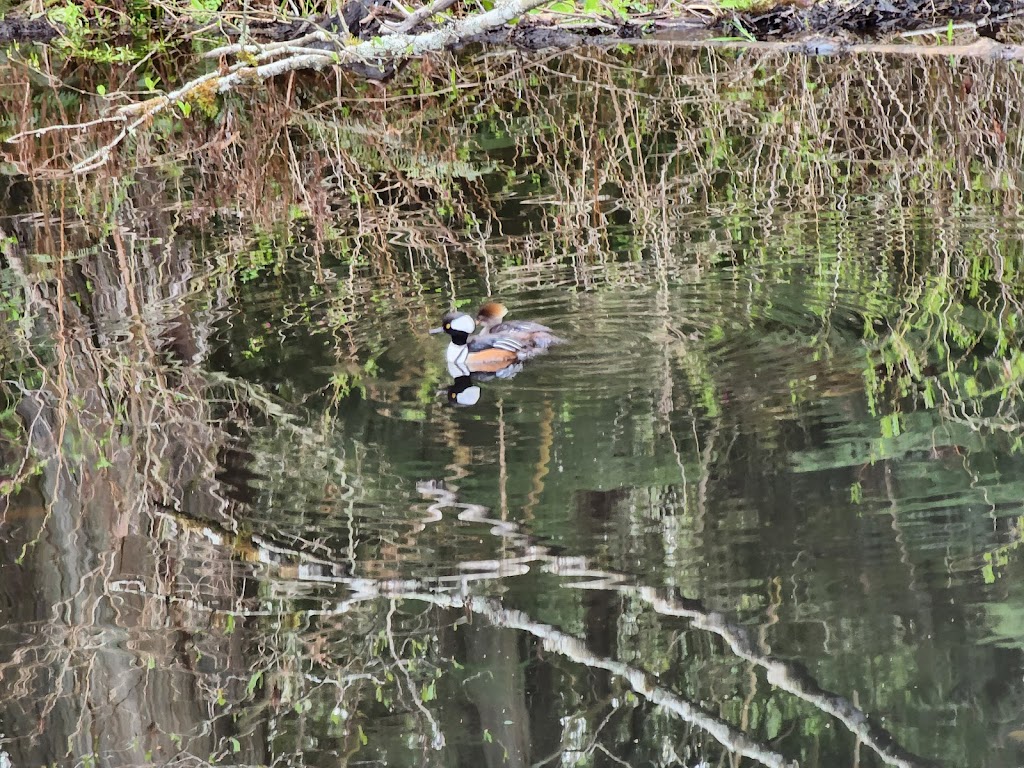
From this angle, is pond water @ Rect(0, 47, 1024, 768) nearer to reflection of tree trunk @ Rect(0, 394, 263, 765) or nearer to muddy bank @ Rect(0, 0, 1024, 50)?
reflection of tree trunk @ Rect(0, 394, 263, 765)

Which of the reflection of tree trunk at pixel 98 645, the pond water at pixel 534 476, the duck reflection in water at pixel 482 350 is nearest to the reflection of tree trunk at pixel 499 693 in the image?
the pond water at pixel 534 476

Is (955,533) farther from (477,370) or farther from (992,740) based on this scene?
(477,370)

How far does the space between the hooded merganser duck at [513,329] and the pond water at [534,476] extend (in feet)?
0.47

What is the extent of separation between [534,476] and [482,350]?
3.40 ft

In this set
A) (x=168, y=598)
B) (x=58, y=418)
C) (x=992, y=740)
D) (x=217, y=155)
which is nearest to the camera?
(x=992, y=740)

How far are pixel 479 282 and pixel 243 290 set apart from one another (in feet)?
3.79

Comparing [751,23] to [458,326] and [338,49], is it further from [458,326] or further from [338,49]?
[458,326]

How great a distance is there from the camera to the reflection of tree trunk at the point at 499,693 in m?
3.52

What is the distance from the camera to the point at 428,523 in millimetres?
4496

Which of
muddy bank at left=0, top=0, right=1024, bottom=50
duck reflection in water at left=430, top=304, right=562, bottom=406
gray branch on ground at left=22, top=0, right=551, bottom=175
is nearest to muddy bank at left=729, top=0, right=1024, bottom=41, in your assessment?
muddy bank at left=0, top=0, right=1024, bottom=50

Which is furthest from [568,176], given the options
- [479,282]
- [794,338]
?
[794,338]

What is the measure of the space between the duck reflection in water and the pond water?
13cm

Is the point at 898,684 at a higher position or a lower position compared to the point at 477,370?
lower

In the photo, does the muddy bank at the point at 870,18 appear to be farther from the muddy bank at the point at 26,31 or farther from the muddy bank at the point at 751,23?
the muddy bank at the point at 26,31
